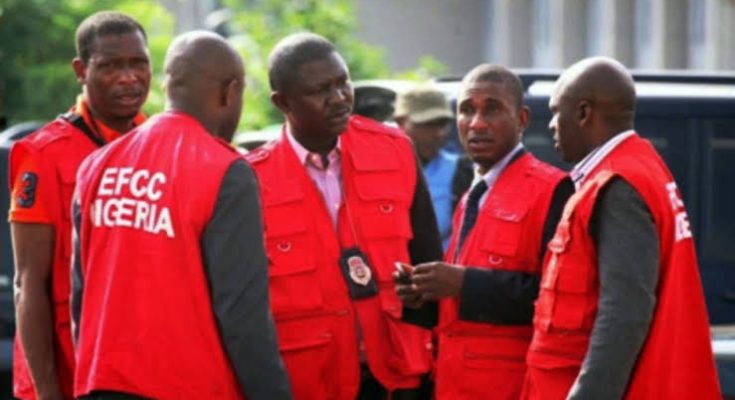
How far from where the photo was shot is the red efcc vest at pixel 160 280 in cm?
646

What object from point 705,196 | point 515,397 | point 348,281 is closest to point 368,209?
point 348,281

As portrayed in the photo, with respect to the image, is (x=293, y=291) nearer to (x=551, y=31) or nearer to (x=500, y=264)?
(x=500, y=264)

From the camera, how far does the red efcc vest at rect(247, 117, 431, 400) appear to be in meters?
7.41

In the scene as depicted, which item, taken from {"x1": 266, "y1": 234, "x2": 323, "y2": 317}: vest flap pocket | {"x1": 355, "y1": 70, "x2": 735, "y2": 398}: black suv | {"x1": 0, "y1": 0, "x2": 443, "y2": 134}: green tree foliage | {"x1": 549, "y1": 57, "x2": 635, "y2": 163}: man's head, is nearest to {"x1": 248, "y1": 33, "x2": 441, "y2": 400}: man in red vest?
{"x1": 266, "y1": 234, "x2": 323, "y2": 317}: vest flap pocket

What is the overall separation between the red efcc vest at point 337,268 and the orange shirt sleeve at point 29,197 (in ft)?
2.31

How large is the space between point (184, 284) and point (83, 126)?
1247 millimetres

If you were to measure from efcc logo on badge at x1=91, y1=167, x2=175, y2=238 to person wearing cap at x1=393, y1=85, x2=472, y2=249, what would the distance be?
4389mm

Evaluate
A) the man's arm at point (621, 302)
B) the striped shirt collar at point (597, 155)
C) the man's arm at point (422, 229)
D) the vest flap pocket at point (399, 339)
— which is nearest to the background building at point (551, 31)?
the man's arm at point (422, 229)

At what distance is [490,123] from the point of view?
7371mm

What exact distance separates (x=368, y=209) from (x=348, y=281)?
252 mm

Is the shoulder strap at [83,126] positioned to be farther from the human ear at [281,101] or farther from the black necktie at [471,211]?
the black necktie at [471,211]

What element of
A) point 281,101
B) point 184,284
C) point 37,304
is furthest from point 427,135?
point 184,284

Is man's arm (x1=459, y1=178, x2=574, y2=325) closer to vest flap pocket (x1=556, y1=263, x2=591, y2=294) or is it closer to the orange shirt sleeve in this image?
vest flap pocket (x1=556, y1=263, x2=591, y2=294)

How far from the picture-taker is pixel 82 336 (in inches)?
262
